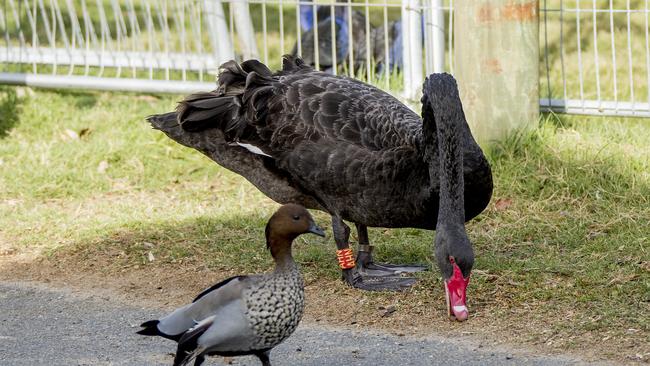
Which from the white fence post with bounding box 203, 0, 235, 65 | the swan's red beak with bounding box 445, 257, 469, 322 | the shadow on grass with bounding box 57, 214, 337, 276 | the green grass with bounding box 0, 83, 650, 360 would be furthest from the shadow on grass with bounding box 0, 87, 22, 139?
the swan's red beak with bounding box 445, 257, 469, 322

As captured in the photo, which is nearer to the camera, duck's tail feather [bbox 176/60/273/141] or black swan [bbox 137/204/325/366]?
black swan [bbox 137/204/325/366]

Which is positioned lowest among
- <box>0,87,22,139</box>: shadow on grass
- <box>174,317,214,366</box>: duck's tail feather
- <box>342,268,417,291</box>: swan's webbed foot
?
<box>342,268,417,291</box>: swan's webbed foot

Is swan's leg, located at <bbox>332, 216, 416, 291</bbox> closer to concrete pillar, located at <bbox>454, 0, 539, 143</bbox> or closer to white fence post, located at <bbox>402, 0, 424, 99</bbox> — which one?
concrete pillar, located at <bbox>454, 0, 539, 143</bbox>

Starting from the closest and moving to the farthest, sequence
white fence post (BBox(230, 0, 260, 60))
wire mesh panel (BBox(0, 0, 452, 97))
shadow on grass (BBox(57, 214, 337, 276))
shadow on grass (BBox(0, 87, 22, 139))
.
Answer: shadow on grass (BBox(57, 214, 337, 276)) < wire mesh panel (BBox(0, 0, 452, 97)) < shadow on grass (BBox(0, 87, 22, 139)) < white fence post (BBox(230, 0, 260, 60))

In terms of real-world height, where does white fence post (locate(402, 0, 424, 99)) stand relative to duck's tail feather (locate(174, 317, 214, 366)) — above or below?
above

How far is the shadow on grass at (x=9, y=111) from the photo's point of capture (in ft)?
28.7

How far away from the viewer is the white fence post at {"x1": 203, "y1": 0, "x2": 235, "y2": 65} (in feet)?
28.9

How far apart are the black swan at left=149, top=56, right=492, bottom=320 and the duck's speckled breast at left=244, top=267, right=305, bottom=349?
0.94 meters

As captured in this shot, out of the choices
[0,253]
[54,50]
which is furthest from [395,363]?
[54,50]

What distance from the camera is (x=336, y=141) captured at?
5500mm

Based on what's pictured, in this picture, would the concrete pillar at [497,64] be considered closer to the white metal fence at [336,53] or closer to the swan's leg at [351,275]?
the white metal fence at [336,53]

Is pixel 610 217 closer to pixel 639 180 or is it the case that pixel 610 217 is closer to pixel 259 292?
pixel 639 180

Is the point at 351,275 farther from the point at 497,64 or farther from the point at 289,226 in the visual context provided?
the point at 497,64

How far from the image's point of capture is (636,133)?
749 centimetres
